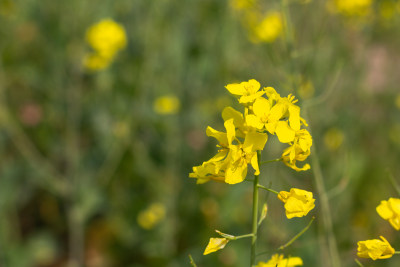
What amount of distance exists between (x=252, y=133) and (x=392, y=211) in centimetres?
35

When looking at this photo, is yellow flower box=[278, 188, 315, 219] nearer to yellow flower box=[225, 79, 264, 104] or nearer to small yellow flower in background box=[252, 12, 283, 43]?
yellow flower box=[225, 79, 264, 104]

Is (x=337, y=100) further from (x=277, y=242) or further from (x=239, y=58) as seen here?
(x=277, y=242)

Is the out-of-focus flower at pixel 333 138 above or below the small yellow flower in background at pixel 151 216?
above

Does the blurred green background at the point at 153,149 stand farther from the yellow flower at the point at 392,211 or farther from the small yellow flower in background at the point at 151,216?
the yellow flower at the point at 392,211

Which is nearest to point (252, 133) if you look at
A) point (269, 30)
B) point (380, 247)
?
point (380, 247)

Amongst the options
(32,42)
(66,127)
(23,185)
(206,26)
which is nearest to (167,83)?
(206,26)

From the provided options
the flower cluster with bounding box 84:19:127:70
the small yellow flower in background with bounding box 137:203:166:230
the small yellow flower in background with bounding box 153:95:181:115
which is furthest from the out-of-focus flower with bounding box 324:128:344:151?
the flower cluster with bounding box 84:19:127:70

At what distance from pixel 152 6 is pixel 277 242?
1.52m

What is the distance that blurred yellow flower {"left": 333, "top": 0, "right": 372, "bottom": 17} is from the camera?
2.91m

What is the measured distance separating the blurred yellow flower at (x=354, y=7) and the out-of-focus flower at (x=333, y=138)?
2.25ft

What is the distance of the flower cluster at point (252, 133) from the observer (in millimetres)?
952

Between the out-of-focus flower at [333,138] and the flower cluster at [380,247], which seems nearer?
the flower cluster at [380,247]

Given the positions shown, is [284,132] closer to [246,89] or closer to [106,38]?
[246,89]

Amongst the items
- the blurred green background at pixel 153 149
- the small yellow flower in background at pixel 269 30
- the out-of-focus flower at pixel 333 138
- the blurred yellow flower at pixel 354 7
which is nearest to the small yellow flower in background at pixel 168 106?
the blurred green background at pixel 153 149
